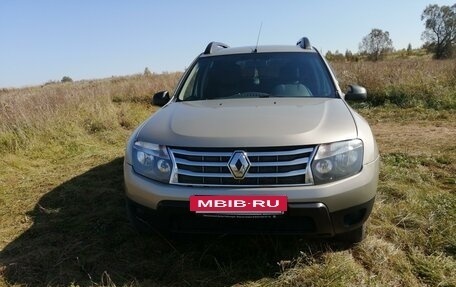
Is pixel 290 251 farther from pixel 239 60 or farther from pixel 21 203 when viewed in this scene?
pixel 21 203

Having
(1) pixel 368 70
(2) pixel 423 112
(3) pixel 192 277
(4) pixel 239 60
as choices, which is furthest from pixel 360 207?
(1) pixel 368 70

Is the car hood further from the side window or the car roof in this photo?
the car roof

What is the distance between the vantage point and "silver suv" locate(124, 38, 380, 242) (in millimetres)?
2480

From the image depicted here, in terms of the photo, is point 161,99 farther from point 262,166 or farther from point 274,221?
point 274,221

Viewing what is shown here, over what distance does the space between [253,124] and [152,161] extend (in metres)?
0.69

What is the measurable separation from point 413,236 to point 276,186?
54.9 inches

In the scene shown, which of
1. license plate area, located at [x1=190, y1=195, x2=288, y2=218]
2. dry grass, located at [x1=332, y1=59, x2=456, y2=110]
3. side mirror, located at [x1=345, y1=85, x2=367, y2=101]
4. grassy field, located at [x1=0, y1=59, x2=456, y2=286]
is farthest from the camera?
dry grass, located at [x1=332, y1=59, x2=456, y2=110]

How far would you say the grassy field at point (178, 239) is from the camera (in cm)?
276

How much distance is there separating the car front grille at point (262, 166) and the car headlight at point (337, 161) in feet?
0.21

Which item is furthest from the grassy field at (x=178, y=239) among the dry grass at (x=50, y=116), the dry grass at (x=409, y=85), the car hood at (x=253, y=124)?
the dry grass at (x=409, y=85)

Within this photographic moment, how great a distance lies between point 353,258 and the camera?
2910mm

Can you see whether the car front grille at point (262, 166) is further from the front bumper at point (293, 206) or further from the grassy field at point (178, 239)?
the grassy field at point (178, 239)

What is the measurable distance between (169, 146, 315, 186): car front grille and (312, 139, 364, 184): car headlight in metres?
0.06

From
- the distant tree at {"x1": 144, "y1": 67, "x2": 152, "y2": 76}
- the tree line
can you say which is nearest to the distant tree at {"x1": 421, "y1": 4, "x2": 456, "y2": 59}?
the tree line
